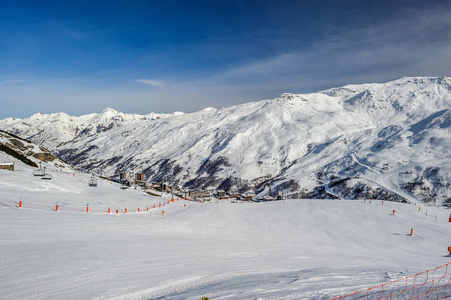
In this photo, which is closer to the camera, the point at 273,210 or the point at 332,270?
the point at 332,270

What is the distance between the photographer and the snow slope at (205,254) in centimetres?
1084

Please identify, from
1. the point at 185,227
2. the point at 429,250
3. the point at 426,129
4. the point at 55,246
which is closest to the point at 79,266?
the point at 55,246

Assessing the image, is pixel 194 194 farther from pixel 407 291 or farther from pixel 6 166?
pixel 407 291

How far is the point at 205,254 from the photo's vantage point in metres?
17.6

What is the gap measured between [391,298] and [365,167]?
145331mm

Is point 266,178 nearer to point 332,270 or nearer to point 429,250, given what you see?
point 429,250

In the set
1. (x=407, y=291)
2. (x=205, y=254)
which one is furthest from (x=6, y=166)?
(x=407, y=291)

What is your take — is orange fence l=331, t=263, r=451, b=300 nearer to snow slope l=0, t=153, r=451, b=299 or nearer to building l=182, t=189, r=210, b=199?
snow slope l=0, t=153, r=451, b=299

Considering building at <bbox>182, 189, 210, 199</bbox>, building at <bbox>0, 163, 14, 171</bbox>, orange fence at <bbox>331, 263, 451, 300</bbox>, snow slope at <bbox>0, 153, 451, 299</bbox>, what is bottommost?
building at <bbox>182, 189, 210, 199</bbox>

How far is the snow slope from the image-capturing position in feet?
35.6

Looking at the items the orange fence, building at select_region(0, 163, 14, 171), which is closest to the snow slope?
the orange fence

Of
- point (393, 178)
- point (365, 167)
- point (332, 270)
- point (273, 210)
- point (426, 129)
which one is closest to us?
point (332, 270)

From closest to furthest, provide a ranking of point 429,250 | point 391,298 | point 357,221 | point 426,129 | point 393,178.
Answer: point 391,298
point 429,250
point 357,221
point 393,178
point 426,129

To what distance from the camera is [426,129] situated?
167 metres
